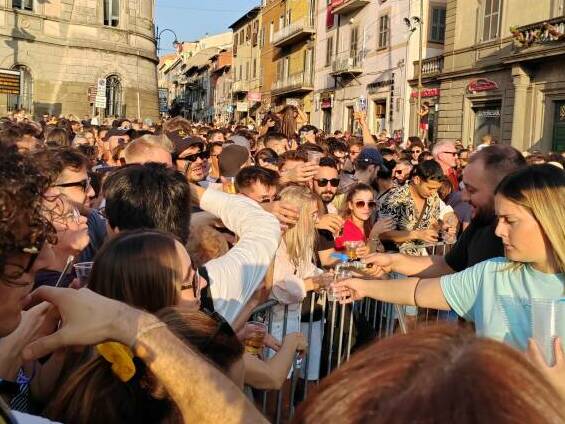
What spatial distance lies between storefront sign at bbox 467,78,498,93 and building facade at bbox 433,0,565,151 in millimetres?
37

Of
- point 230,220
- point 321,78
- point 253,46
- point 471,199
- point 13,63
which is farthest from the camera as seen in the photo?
point 253,46

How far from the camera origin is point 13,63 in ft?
100

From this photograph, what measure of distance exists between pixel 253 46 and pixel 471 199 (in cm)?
5506

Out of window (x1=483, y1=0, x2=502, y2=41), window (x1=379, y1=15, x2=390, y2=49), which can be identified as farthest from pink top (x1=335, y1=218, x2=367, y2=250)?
window (x1=379, y1=15, x2=390, y2=49)

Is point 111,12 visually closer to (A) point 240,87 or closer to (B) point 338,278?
(A) point 240,87

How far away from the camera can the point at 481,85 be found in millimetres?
22281

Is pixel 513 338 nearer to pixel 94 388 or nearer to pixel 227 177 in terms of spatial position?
pixel 94 388

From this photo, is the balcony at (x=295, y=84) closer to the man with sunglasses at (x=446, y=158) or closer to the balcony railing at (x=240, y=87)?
the balcony railing at (x=240, y=87)

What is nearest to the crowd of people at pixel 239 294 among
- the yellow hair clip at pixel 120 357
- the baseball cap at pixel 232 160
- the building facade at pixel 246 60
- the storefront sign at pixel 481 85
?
the yellow hair clip at pixel 120 357

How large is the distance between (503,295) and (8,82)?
21819 mm

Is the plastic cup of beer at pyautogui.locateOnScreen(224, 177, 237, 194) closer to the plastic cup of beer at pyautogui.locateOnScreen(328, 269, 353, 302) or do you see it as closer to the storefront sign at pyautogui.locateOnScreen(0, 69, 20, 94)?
the plastic cup of beer at pyautogui.locateOnScreen(328, 269, 353, 302)

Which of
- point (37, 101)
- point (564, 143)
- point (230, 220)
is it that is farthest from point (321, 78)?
point (230, 220)

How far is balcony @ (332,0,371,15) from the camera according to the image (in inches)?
1231

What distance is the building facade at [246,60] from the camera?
5406cm
